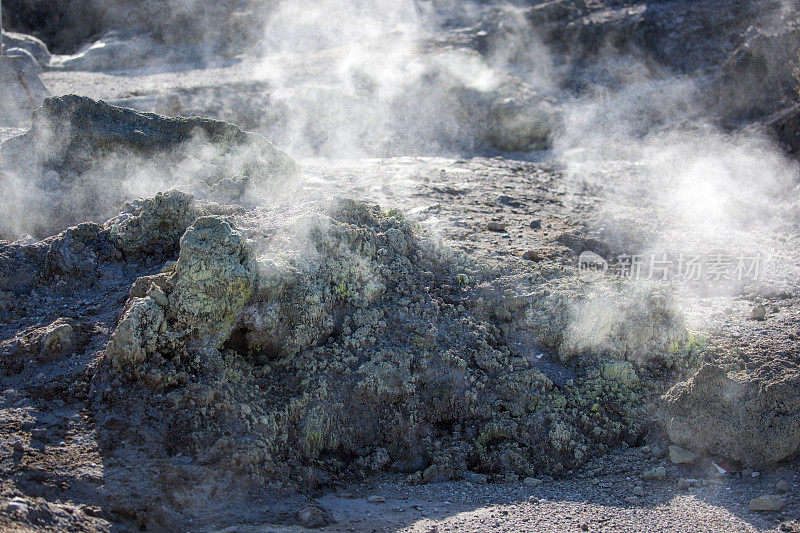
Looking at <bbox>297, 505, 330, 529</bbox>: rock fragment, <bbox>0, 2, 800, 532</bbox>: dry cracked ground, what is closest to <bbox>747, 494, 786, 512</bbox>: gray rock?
<bbox>0, 2, 800, 532</bbox>: dry cracked ground

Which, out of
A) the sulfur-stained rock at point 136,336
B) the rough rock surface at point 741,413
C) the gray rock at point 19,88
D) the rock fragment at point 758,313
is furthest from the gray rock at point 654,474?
the gray rock at point 19,88

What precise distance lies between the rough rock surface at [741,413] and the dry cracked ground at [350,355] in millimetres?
10

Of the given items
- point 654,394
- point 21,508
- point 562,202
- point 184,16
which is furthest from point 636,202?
point 184,16

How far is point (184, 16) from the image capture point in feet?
32.6

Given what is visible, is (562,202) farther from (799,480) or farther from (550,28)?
(550,28)

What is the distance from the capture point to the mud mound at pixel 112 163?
12.1 feet

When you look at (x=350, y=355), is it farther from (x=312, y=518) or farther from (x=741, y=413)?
(x=741, y=413)

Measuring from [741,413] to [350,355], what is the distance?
1.70m

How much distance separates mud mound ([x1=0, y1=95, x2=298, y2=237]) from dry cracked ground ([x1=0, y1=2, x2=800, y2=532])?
0.01 metres

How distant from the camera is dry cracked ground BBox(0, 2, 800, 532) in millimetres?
2447

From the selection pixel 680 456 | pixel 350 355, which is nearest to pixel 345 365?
pixel 350 355

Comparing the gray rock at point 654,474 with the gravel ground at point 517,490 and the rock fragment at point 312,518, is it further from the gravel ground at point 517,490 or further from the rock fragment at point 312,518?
the rock fragment at point 312,518

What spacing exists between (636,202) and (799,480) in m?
Answer: 3.79

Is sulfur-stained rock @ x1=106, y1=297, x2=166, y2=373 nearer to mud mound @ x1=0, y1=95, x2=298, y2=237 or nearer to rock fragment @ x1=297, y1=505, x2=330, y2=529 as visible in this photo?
rock fragment @ x1=297, y1=505, x2=330, y2=529
